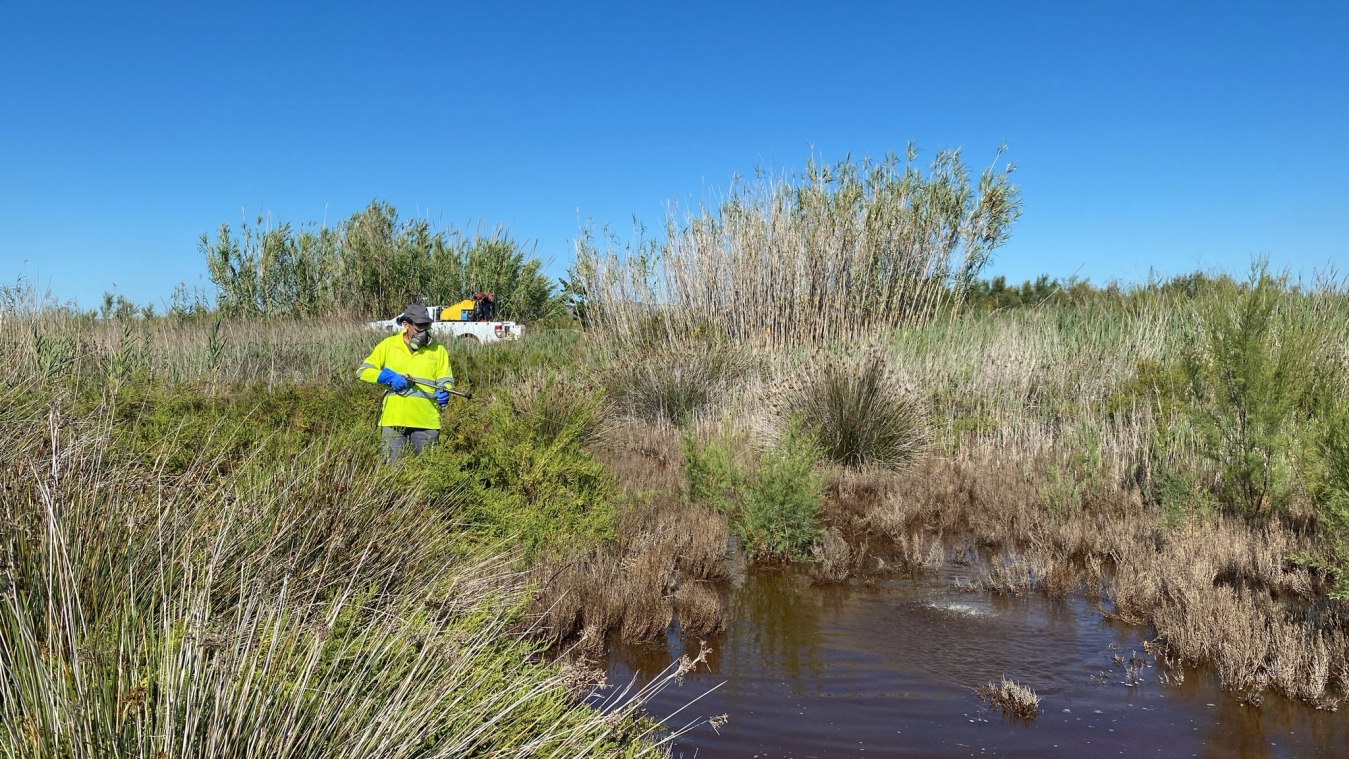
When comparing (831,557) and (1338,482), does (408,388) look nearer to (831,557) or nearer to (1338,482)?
(831,557)

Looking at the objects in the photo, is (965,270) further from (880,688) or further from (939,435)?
(880,688)

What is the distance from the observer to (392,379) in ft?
21.6

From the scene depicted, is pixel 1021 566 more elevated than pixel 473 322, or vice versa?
pixel 473 322

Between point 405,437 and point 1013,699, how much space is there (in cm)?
469

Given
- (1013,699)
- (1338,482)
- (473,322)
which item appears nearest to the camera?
(1013,699)

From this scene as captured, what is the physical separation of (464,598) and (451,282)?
21595 millimetres

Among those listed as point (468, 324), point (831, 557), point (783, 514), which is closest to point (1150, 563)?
point (831, 557)

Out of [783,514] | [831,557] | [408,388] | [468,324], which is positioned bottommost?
[831,557]

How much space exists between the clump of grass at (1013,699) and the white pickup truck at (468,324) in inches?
654

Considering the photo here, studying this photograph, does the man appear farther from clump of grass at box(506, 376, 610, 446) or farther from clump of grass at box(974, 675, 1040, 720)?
clump of grass at box(974, 675, 1040, 720)

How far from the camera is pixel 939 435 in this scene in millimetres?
10391

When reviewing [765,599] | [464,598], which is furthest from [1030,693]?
[464,598]

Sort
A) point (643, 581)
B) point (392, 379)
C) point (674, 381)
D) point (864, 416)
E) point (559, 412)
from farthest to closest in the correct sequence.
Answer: point (674, 381) < point (864, 416) < point (559, 412) < point (392, 379) < point (643, 581)

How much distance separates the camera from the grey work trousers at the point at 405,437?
22.2ft
